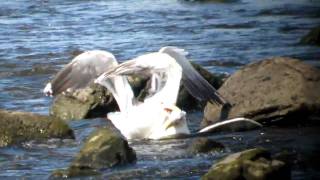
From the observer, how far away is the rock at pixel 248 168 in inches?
287

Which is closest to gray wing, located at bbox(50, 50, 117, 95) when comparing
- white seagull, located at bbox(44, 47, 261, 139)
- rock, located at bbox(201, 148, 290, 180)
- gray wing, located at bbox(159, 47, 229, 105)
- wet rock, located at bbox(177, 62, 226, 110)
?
white seagull, located at bbox(44, 47, 261, 139)

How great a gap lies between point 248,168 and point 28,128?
3.04m

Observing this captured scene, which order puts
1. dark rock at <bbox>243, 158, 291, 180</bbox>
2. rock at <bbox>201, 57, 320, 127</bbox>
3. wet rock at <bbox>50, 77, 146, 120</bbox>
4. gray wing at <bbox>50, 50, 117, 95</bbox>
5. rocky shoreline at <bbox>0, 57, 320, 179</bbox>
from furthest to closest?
wet rock at <bbox>50, 77, 146, 120</bbox> < gray wing at <bbox>50, 50, 117, 95</bbox> < rock at <bbox>201, 57, 320, 127</bbox> < rocky shoreline at <bbox>0, 57, 320, 179</bbox> < dark rock at <bbox>243, 158, 291, 180</bbox>

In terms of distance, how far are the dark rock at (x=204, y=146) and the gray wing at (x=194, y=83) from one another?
1.19 meters

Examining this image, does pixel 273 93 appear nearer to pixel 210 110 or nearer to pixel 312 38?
pixel 210 110

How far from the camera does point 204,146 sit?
8719 mm

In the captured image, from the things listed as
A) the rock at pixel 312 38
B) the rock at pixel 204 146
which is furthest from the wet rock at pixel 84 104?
the rock at pixel 312 38

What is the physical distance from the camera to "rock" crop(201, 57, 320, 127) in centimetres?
984

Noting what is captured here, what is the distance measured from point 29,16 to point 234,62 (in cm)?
894

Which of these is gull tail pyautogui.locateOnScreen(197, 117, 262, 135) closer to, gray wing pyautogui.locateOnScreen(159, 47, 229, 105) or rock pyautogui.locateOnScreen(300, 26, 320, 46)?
gray wing pyautogui.locateOnScreen(159, 47, 229, 105)

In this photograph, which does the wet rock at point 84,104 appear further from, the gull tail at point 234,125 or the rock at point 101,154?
the rock at point 101,154

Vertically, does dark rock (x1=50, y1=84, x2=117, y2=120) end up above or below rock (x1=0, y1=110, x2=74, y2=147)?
below

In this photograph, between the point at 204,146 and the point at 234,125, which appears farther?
the point at 234,125

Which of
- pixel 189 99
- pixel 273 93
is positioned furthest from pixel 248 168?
pixel 189 99
